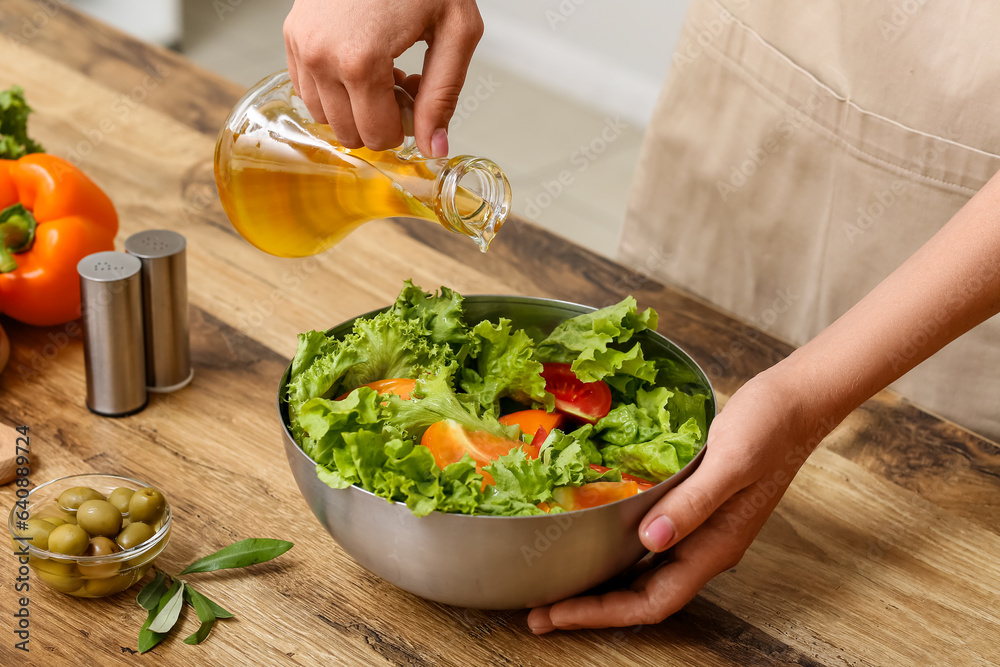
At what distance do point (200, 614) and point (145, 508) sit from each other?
0.12 metres

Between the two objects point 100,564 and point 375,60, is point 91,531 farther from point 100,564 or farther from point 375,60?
point 375,60

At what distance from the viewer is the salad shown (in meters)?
0.75

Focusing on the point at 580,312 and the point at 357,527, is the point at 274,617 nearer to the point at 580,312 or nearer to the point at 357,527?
the point at 357,527


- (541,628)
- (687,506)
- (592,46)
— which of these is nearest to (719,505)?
(687,506)

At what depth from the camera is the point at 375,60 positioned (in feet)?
2.66

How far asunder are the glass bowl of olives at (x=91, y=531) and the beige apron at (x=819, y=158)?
71 centimetres

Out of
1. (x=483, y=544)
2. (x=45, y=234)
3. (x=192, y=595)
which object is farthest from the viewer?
(x=45, y=234)

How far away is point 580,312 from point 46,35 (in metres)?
1.34

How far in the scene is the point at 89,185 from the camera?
1250 millimetres

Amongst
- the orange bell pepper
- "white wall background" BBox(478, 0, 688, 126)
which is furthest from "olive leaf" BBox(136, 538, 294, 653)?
"white wall background" BBox(478, 0, 688, 126)

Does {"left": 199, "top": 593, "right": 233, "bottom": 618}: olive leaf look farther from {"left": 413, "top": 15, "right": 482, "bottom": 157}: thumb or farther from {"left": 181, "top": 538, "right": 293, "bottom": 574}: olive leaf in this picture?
{"left": 413, "top": 15, "right": 482, "bottom": 157}: thumb

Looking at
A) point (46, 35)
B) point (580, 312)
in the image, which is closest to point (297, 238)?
point (580, 312)

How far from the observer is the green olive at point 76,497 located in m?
0.86

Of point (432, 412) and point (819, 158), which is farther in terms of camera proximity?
point (819, 158)
